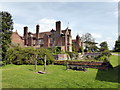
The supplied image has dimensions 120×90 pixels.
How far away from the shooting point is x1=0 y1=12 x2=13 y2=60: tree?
17219 mm

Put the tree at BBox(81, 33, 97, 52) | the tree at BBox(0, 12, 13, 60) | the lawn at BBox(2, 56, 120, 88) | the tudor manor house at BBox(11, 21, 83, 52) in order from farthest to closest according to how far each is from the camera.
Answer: the tree at BBox(81, 33, 97, 52)
the tudor manor house at BBox(11, 21, 83, 52)
the tree at BBox(0, 12, 13, 60)
the lawn at BBox(2, 56, 120, 88)

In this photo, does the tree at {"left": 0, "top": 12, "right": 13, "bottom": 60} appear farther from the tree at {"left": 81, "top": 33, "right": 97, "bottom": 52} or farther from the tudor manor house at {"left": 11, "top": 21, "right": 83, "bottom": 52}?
the tree at {"left": 81, "top": 33, "right": 97, "bottom": 52}

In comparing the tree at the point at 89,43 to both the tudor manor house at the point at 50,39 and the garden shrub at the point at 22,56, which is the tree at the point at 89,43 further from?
the garden shrub at the point at 22,56

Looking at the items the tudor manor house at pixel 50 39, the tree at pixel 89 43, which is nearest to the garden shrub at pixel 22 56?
the tudor manor house at pixel 50 39

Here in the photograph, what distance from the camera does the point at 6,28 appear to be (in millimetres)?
17875

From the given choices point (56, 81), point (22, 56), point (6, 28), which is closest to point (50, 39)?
point (22, 56)

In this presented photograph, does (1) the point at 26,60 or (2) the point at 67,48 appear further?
(2) the point at 67,48

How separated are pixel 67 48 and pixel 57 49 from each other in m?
7.03

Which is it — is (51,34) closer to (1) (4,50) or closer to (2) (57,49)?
(2) (57,49)

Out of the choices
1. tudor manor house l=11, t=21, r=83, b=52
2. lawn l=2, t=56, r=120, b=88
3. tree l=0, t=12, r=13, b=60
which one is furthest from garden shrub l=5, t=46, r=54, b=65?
tudor manor house l=11, t=21, r=83, b=52

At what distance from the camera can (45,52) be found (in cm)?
2067

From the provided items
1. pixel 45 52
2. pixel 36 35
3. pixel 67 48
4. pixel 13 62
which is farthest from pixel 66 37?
pixel 13 62

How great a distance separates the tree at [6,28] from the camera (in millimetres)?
17219

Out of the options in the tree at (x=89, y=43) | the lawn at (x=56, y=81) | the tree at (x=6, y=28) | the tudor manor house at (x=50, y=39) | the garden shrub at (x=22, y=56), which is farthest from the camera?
A: the tree at (x=89, y=43)
